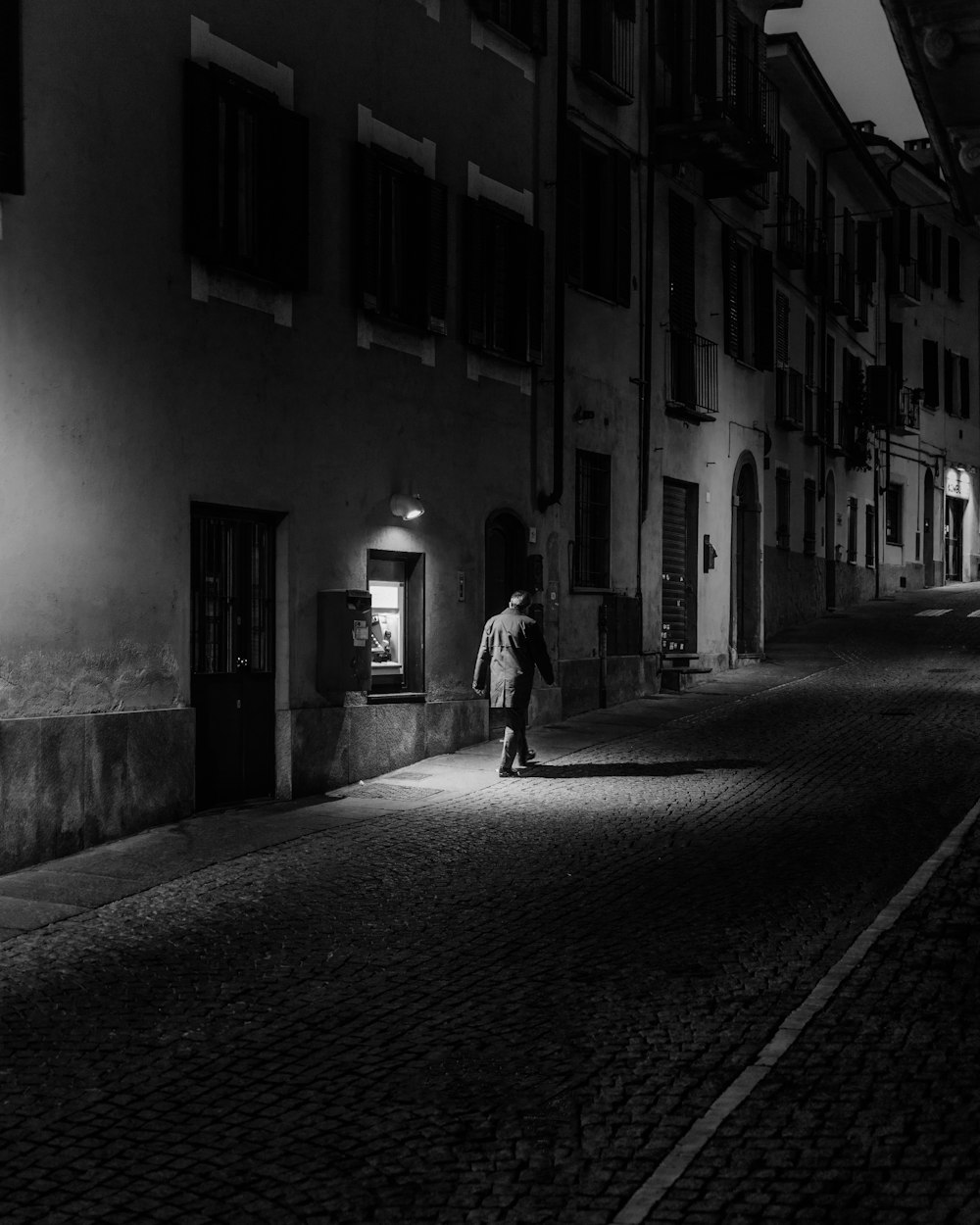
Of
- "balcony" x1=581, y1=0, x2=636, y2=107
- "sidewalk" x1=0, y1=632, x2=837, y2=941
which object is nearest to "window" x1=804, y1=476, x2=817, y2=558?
"sidewalk" x1=0, y1=632, x2=837, y2=941

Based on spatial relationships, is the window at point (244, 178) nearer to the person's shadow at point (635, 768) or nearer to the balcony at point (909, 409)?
the person's shadow at point (635, 768)

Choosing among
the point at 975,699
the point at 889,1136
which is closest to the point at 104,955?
the point at 889,1136

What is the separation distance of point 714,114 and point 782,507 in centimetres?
960

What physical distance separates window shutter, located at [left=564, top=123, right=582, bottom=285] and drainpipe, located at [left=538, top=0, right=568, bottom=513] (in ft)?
1.01

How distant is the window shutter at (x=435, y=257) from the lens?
15.2m

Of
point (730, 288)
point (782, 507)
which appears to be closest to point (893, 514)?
point (782, 507)

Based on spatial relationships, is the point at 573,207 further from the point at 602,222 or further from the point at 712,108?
the point at 712,108

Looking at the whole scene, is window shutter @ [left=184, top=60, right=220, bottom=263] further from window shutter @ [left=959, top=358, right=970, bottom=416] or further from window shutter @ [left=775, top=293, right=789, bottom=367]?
window shutter @ [left=959, top=358, right=970, bottom=416]

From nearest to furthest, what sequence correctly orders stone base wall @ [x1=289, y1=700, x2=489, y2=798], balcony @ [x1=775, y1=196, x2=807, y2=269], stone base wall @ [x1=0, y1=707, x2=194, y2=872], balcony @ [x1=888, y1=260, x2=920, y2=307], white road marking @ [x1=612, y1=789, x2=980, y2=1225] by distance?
white road marking @ [x1=612, y1=789, x2=980, y2=1225], stone base wall @ [x1=0, y1=707, x2=194, y2=872], stone base wall @ [x1=289, y1=700, x2=489, y2=798], balcony @ [x1=775, y1=196, x2=807, y2=269], balcony @ [x1=888, y1=260, x2=920, y2=307]

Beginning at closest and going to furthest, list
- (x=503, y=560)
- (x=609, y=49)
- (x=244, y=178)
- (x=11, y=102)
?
(x=11, y=102), (x=244, y=178), (x=503, y=560), (x=609, y=49)

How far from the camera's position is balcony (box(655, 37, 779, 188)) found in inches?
824

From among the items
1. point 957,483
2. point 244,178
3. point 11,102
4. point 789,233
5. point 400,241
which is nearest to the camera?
point 11,102

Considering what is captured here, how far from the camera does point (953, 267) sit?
43.2 m

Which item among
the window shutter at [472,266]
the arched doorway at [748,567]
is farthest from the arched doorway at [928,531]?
the window shutter at [472,266]
